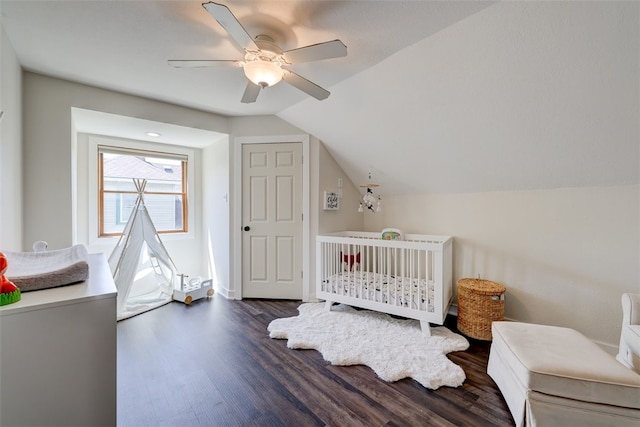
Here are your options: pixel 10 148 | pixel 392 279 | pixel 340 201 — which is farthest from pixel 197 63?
pixel 392 279

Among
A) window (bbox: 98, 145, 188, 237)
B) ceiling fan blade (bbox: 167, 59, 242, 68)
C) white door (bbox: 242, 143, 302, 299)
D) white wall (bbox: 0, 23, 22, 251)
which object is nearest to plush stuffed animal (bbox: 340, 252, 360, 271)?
white door (bbox: 242, 143, 302, 299)

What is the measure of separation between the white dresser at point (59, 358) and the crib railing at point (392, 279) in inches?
81.2

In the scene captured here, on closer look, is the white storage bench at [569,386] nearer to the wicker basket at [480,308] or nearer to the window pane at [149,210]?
the wicker basket at [480,308]

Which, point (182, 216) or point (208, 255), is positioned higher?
point (182, 216)

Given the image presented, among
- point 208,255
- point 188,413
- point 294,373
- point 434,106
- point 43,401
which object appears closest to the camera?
point 43,401

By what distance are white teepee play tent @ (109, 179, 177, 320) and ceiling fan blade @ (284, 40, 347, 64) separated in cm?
269

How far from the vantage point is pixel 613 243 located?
2.04 metres

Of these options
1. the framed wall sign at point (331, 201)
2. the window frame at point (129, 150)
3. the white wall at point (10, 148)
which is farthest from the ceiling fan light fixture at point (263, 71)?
the window frame at point (129, 150)

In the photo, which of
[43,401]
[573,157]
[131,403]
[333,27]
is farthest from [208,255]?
[573,157]

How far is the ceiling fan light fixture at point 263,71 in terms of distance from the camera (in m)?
1.62

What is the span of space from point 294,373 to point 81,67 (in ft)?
9.57

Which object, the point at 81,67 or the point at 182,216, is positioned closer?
the point at 81,67

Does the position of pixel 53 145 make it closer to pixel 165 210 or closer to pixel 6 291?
pixel 165 210

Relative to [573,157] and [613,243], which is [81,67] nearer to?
[573,157]
